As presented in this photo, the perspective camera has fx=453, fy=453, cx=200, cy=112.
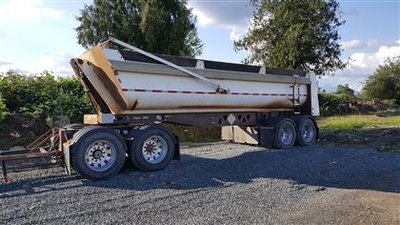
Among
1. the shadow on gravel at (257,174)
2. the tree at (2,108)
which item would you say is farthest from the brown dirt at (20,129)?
the shadow on gravel at (257,174)

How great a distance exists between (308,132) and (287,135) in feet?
3.51

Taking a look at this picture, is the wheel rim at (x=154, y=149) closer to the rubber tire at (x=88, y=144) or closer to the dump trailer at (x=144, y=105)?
the dump trailer at (x=144, y=105)

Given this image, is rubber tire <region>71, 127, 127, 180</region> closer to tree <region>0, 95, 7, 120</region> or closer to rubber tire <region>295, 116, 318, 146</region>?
tree <region>0, 95, 7, 120</region>

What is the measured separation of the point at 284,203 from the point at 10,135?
29.3 feet

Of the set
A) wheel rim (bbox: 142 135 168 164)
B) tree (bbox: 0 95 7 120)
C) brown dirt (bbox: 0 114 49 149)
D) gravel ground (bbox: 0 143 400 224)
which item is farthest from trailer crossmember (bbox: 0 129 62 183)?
tree (bbox: 0 95 7 120)

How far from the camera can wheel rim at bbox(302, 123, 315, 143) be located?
13.5 metres

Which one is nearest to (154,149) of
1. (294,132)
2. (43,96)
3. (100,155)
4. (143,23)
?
(100,155)

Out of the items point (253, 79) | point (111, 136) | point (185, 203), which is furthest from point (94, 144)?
point (253, 79)

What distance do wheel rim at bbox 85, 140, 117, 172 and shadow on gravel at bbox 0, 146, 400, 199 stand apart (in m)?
0.32

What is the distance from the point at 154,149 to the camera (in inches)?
356

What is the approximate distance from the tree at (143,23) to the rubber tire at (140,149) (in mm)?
18455

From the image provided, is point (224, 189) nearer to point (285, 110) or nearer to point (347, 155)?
point (347, 155)

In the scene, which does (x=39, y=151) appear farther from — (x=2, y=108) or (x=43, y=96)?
(x=43, y=96)

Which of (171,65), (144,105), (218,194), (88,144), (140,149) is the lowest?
(218,194)
